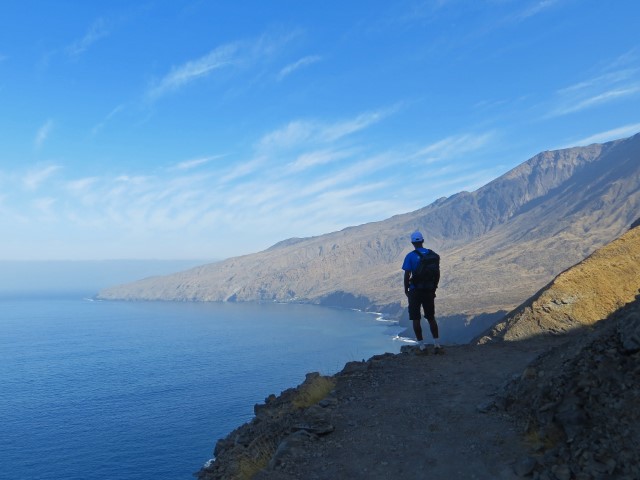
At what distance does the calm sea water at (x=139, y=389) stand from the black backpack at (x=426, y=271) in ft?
85.4

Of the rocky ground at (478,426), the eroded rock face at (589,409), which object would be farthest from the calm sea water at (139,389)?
the eroded rock face at (589,409)

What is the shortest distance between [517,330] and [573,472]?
33.9 ft

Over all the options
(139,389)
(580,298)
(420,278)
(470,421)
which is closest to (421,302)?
(420,278)

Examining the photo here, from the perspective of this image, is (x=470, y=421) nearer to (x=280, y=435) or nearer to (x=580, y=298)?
(x=280, y=435)

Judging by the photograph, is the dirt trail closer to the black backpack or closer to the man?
the man

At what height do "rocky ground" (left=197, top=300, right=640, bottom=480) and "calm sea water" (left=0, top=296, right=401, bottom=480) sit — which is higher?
"rocky ground" (left=197, top=300, right=640, bottom=480)

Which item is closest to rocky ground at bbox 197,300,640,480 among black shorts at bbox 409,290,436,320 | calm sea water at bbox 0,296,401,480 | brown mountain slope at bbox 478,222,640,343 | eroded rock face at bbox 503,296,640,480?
eroded rock face at bbox 503,296,640,480

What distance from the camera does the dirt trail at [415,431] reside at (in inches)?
245

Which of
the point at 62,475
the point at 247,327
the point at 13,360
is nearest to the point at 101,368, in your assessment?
the point at 13,360

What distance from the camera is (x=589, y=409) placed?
5.83m

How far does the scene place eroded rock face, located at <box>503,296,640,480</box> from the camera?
5039 mm

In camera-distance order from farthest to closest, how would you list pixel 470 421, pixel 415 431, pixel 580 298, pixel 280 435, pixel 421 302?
pixel 580 298 < pixel 421 302 < pixel 280 435 < pixel 470 421 < pixel 415 431

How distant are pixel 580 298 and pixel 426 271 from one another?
25.5 ft

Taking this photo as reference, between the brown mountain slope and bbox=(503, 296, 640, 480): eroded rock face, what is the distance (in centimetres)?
770
